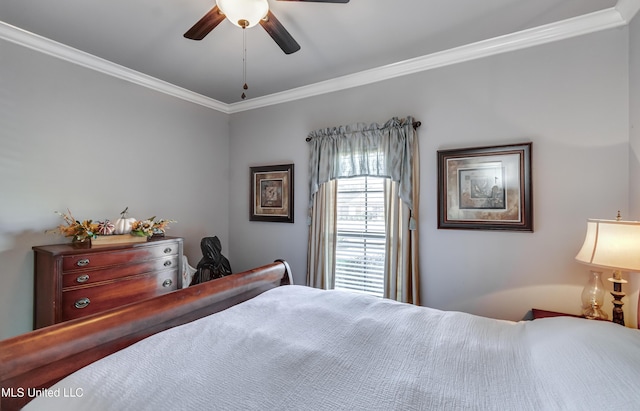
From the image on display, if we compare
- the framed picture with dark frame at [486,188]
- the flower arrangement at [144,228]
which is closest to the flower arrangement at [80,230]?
the flower arrangement at [144,228]

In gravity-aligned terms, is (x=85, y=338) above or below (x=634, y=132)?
below

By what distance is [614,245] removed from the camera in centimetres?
156

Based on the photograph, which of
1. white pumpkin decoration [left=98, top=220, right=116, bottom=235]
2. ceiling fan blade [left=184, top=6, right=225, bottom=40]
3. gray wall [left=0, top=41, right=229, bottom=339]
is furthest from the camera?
white pumpkin decoration [left=98, top=220, right=116, bottom=235]

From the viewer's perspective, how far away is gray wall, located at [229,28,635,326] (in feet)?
6.64

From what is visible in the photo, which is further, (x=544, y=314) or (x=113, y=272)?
(x=113, y=272)

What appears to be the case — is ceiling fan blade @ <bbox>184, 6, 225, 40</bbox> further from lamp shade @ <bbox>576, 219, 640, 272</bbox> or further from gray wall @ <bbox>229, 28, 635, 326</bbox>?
lamp shade @ <bbox>576, 219, 640, 272</bbox>

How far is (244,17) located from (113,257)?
1.99 m

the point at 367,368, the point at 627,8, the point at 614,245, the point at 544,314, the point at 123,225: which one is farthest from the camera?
the point at 123,225

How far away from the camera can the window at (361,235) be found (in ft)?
9.40

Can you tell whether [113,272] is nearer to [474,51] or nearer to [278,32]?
[278,32]

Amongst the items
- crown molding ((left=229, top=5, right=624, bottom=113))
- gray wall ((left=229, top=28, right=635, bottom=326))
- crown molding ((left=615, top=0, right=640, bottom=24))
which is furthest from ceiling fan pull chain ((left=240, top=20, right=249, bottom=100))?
crown molding ((left=615, top=0, right=640, bottom=24))

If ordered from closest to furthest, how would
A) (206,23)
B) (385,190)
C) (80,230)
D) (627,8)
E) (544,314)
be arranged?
(206,23) < (627,8) < (544,314) < (80,230) < (385,190)

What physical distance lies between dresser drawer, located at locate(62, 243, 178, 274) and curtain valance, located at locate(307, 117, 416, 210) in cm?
149

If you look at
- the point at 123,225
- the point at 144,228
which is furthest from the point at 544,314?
the point at 123,225
